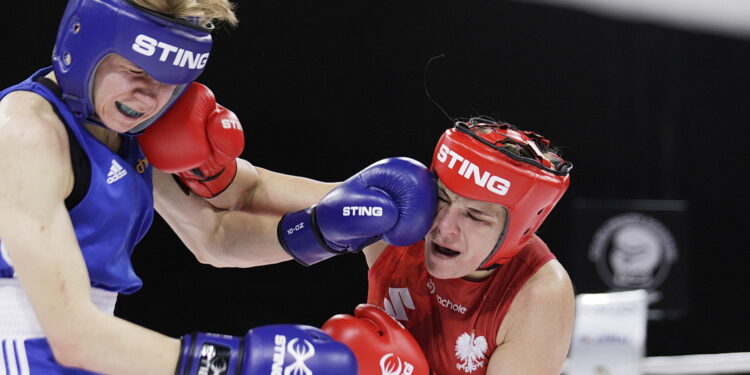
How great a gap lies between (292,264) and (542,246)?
201cm

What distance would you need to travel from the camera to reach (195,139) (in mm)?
1972

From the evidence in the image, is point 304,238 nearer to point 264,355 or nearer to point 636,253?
point 264,355

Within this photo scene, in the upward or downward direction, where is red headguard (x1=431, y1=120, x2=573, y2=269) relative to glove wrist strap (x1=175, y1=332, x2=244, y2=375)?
upward

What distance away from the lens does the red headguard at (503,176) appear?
1.91m

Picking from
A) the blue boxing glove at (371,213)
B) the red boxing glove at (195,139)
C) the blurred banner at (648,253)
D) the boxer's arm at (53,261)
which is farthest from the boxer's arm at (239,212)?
the blurred banner at (648,253)

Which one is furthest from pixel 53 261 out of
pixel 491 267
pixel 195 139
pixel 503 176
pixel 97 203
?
pixel 491 267

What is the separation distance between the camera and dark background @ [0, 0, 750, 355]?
12.2 feet

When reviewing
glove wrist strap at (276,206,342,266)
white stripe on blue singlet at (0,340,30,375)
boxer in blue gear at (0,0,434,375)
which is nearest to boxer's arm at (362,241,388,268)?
glove wrist strap at (276,206,342,266)

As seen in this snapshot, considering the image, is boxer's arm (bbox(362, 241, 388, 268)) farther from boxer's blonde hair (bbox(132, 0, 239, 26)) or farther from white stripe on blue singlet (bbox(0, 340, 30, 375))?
white stripe on blue singlet (bbox(0, 340, 30, 375))

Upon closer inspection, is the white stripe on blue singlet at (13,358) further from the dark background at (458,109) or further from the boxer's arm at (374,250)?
the dark background at (458,109)

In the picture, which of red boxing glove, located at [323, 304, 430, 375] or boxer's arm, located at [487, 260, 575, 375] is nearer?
red boxing glove, located at [323, 304, 430, 375]

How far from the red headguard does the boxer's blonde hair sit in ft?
1.99

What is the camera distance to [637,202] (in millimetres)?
5281

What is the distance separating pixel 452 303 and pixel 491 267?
14 cm
